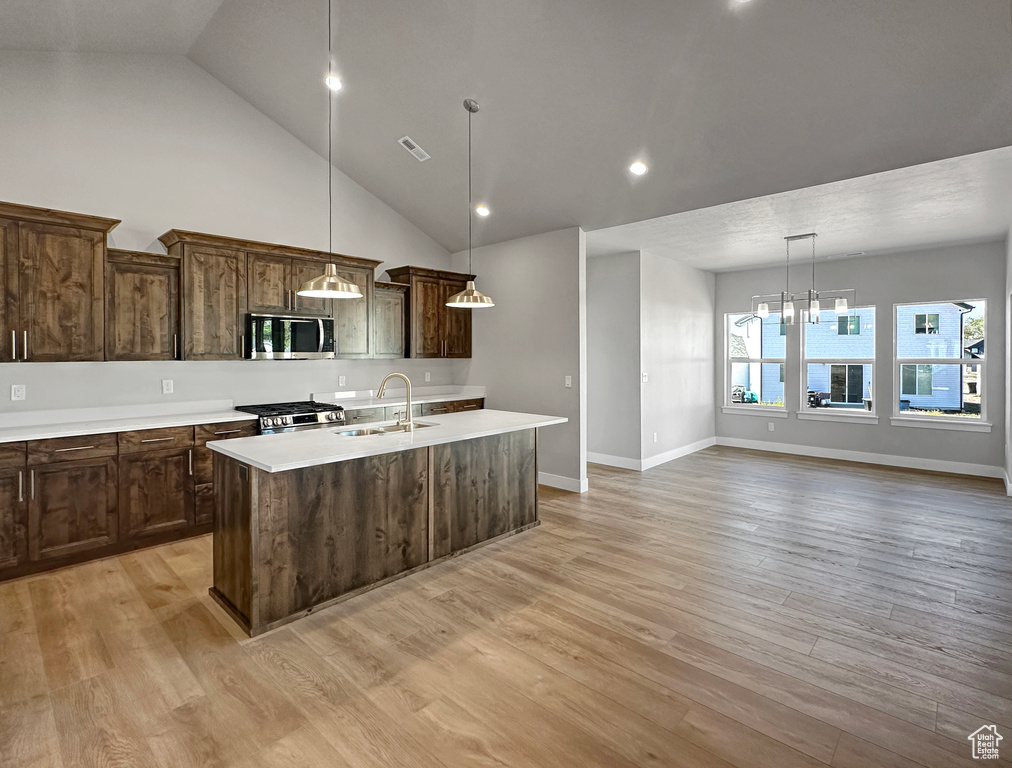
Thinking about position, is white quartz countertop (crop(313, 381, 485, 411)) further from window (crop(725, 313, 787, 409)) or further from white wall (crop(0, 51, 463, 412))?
window (crop(725, 313, 787, 409))

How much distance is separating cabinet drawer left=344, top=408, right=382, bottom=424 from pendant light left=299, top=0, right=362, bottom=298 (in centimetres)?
121

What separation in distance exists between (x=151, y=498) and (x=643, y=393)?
512cm

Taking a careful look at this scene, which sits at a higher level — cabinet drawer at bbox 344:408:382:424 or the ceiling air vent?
the ceiling air vent

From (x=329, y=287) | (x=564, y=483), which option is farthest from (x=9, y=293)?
(x=564, y=483)

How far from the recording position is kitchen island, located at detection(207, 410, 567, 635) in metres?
2.71

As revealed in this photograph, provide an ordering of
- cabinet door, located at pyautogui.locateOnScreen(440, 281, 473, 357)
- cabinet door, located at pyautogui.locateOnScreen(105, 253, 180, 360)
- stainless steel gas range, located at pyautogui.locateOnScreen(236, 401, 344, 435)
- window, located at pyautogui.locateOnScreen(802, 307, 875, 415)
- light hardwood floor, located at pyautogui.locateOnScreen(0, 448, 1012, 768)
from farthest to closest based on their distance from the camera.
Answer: window, located at pyautogui.locateOnScreen(802, 307, 875, 415) < cabinet door, located at pyautogui.locateOnScreen(440, 281, 473, 357) < stainless steel gas range, located at pyautogui.locateOnScreen(236, 401, 344, 435) < cabinet door, located at pyautogui.locateOnScreen(105, 253, 180, 360) < light hardwood floor, located at pyautogui.locateOnScreen(0, 448, 1012, 768)

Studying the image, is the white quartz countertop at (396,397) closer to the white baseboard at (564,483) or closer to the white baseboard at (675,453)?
the white baseboard at (564,483)

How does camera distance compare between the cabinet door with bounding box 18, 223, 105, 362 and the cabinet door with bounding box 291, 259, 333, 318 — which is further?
the cabinet door with bounding box 291, 259, 333, 318

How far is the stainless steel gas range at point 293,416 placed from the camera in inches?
176

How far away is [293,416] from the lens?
460 centimetres

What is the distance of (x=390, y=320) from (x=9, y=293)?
317cm

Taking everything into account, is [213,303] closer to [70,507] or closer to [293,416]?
[293,416]

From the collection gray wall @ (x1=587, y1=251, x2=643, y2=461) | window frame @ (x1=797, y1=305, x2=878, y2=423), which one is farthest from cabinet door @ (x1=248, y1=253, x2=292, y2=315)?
window frame @ (x1=797, y1=305, x2=878, y2=423)

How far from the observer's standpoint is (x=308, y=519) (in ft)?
9.46
